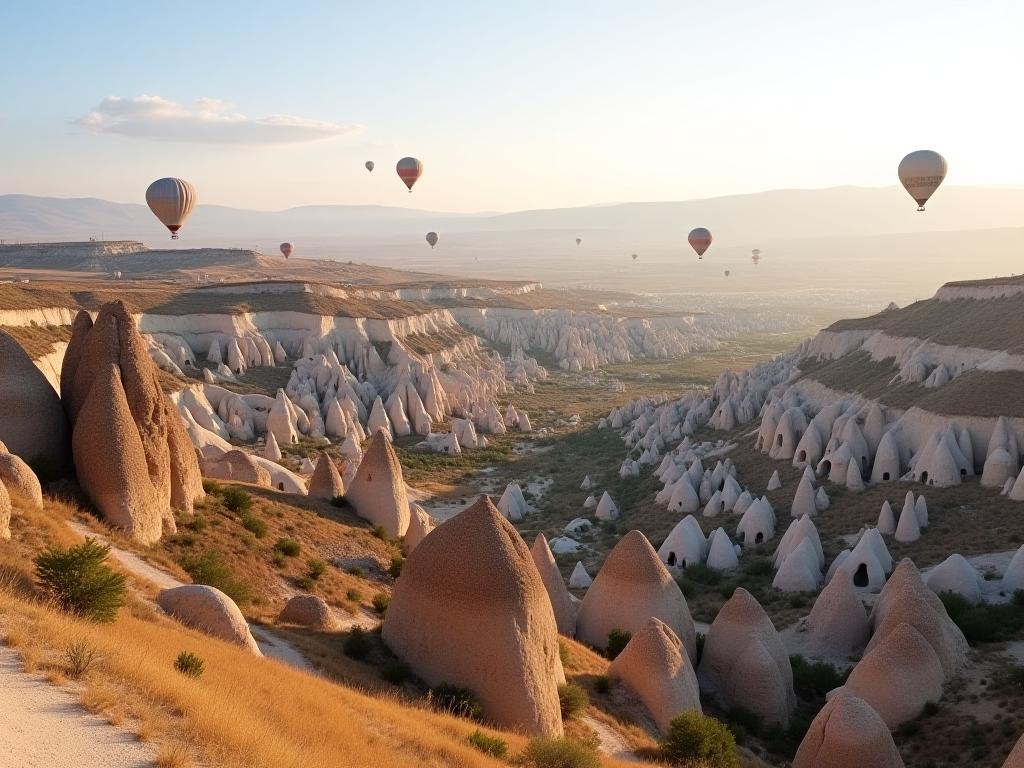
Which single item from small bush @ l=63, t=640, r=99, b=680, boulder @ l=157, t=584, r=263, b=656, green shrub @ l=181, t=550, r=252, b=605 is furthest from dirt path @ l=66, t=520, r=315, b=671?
small bush @ l=63, t=640, r=99, b=680


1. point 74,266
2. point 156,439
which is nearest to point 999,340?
point 156,439

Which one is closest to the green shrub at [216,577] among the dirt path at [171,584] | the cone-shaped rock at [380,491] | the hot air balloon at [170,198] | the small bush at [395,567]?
the dirt path at [171,584]

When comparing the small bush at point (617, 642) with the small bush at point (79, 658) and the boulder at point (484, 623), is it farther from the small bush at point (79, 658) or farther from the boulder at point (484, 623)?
the small bush at point (79, 658)

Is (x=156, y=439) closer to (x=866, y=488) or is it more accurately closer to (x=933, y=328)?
(x=866, y=488)

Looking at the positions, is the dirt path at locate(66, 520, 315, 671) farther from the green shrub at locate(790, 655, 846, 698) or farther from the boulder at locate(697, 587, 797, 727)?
the green shrub at locate(790, 655, 846, 698)

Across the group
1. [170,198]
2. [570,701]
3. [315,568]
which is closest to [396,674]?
[570,701]
